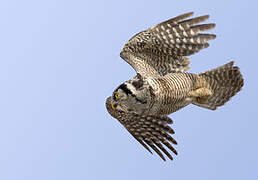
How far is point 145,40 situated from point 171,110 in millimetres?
1257

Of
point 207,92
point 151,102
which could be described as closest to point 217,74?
point 207,92

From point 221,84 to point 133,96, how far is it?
2009 millimetres

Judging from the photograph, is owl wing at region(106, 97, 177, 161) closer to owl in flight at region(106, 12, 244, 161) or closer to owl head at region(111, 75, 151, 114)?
owl in flight at region(106, 12, 244, 161)

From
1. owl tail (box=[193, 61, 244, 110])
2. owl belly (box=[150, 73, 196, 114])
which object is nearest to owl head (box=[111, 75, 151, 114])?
owl belly (box=[150, 73, 196, 114])

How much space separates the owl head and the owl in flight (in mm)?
267

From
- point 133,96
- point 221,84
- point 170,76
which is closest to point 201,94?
point 221,84

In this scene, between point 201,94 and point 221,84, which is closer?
point 201,94

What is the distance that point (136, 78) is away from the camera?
7.34 m

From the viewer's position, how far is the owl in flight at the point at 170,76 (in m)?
7.89

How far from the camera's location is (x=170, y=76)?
786cm

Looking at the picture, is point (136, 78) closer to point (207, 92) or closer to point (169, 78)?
point (169, 78)

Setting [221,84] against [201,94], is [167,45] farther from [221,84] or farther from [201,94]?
[221,84]

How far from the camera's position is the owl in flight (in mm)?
7895

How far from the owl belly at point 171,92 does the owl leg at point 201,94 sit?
11cm
